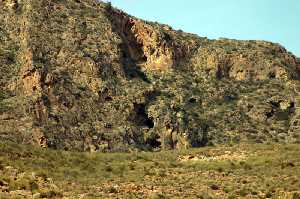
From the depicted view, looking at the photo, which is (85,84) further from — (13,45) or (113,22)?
(113,22)

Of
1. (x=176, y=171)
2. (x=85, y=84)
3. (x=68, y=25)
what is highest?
(x=68, y=25)

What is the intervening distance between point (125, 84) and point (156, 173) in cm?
4379

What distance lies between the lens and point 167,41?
94.4 metres

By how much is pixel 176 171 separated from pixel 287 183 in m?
8.12

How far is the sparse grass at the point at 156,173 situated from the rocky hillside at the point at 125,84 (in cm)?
2345

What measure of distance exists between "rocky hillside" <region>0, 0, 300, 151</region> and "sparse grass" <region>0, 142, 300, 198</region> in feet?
76.9

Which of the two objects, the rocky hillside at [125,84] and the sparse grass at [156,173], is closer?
the sparse grass at [156,173]

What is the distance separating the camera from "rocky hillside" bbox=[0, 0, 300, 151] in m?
71.7

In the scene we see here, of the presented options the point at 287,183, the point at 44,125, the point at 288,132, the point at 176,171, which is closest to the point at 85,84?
the point at 44,125

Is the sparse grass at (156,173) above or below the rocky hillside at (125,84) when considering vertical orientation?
below

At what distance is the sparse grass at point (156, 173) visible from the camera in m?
32.0

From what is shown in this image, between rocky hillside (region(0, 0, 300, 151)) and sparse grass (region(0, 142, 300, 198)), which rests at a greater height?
rocky hillside (region(0, 0, 300, 151))

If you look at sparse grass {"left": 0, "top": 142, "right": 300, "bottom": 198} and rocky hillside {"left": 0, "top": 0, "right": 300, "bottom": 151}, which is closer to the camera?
sparse grass {"left": 0, "top": 142, "right": 300, "bottom": 198}

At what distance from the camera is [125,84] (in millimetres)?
82438
